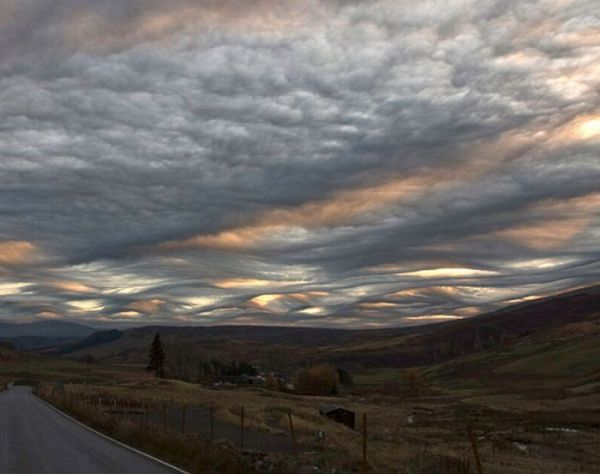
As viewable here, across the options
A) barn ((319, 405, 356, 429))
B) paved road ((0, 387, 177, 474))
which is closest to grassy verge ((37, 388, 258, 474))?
paved road ((0, 387, 177, 474))

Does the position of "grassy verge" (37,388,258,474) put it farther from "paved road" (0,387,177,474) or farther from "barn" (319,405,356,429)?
"barn" (319,405,356,429)

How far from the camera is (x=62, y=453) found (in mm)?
23719

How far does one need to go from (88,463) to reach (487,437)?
4039cm

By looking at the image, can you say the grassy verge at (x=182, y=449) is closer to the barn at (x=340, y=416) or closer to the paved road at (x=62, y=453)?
the paved road at (x=62, y=453)

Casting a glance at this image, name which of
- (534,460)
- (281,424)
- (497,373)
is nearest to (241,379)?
(497,373)

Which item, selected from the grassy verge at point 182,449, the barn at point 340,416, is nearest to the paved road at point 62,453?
the grassy verge at point 182,449

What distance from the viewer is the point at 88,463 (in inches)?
811

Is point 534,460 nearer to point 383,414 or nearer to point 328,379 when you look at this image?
point 383,414

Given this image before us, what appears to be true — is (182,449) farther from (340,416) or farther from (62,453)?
(340,416)

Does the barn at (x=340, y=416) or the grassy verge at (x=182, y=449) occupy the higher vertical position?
the grassy verge at (x=182, y=449)

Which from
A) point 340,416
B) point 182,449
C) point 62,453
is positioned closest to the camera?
point 182,449

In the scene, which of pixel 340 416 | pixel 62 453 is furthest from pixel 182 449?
pixel 340 416

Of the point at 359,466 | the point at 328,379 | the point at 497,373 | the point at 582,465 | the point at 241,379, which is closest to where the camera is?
the point at 359,466

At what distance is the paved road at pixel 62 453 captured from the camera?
19266 mm
